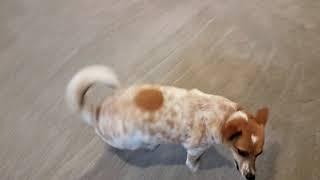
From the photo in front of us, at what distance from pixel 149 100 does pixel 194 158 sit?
30 cm

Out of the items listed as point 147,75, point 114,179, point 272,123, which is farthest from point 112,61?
point 272,123

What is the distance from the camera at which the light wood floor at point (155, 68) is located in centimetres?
164

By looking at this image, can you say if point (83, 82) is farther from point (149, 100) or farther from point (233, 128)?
point (233, 128)

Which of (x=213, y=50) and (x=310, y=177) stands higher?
(x=213, y=50)

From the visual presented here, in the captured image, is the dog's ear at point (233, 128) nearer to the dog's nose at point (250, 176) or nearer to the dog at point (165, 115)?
the dog at point (165, 115)

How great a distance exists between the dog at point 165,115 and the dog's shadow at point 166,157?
16 cm

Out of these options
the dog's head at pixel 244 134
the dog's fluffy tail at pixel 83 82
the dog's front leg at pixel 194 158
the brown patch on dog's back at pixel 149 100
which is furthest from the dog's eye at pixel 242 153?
the dog's fluffy tail at pixel 83 82

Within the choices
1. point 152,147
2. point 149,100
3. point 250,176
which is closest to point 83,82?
point 149,100

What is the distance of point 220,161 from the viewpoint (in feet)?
5.38

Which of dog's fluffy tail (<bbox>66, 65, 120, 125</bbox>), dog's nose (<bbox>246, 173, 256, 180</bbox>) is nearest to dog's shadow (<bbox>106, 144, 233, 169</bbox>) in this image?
dog's nose (<bbox>246, 173, 256, 180</bbox>)

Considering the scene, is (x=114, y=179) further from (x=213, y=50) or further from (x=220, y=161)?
(x=213, y=50)

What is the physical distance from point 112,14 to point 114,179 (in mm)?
885

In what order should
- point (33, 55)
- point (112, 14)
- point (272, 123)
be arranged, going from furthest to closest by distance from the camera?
1. point (112, 14)
2. point (33, 55)
3. point (272, 123)

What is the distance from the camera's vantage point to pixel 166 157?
1.66 metres
